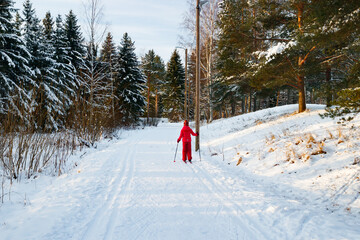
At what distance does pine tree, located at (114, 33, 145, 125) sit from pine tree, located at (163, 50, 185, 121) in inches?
501

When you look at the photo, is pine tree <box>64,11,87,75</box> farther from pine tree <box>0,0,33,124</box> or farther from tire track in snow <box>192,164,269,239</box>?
tire track in snow <box>192,164,269,239</box>

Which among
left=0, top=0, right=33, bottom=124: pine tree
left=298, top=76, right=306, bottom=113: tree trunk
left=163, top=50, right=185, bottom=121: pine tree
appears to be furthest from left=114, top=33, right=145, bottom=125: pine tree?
left=298, top=76, right=306, bottom=113: tree trunk

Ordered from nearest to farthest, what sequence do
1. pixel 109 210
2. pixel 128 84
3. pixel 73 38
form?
1. pixel 109 210
2. pixel 73 38
3. pixel 128 84

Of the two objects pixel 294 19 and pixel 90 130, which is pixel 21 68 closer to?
pixel 90 130

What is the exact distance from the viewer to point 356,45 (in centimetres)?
Answer: 646

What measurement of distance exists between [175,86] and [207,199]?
32841 millimetres

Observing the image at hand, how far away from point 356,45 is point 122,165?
9236mm

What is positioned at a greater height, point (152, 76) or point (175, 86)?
point (152, 76)

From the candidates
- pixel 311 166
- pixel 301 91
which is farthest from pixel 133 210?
pixel 301 91

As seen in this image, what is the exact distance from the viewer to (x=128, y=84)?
2184cm

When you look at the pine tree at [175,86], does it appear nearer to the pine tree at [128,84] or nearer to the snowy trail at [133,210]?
the pine tree at [128,84]

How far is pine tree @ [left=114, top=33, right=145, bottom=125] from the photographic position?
71.9 ft

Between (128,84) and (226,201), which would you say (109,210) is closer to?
(226,201)

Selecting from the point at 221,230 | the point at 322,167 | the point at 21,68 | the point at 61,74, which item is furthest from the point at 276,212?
the point at 61,74
